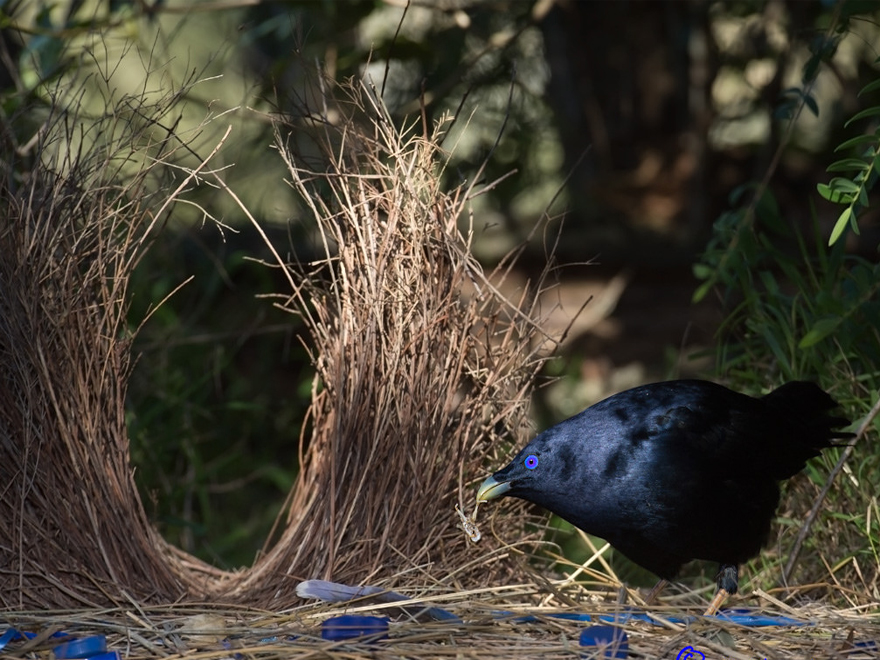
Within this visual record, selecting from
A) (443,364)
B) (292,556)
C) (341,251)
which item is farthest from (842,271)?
(292,556)

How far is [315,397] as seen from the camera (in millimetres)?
2771

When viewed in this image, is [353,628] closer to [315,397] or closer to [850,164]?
[315,397]

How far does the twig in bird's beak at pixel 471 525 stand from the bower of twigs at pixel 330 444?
0.04 m

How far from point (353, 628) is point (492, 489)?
573 millimetres

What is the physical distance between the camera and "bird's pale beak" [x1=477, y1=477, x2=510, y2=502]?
2.42 m

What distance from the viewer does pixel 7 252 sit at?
2359 mm

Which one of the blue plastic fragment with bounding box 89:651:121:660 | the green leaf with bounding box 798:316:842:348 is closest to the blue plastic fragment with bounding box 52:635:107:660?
the blue plastic fragment with bounding box 89:651:121:660

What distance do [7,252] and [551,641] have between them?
1.56 m

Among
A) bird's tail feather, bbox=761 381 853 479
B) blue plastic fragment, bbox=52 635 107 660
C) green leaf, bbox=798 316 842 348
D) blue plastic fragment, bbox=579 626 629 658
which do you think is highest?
green leaf, bbox=798 316 842 348

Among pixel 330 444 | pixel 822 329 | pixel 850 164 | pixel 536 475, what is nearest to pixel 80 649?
pixel 330 444

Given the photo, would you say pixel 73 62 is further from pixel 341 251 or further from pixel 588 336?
pixel 588 336

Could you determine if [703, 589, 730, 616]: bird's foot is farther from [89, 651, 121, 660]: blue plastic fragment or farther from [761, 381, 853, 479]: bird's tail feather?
[89, 651, 121, 660]: blue plastic fragment

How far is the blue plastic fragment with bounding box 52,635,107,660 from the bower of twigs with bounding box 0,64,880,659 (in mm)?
93

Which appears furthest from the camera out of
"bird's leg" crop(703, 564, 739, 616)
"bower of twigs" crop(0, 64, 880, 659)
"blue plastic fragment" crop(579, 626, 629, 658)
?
"bird's leg" crop(703, 564, 739, 616)
